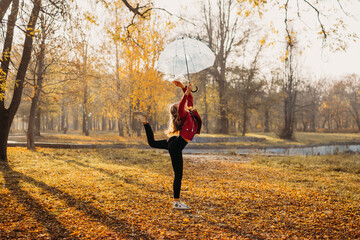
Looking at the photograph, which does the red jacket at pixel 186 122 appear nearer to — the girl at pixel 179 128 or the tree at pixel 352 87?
the girl at pixel 179 128

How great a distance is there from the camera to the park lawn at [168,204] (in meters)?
4.16

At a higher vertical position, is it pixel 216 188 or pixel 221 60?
pixel 221 60

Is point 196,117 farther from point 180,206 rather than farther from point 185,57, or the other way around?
point 180,206

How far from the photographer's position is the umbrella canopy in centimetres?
567

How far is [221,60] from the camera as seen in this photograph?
29141 mm

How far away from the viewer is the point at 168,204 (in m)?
5.59

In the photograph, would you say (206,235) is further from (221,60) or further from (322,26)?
(221,60)

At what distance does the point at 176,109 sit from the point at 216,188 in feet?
10.2

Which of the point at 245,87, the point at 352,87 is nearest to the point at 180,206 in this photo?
the point at 245,87

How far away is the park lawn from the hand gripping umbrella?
9.00 feet

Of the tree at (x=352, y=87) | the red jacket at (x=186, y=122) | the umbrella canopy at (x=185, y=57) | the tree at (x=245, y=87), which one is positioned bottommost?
the red jacket at (x=186, y=122)

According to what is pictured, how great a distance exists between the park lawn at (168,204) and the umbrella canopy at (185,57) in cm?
274

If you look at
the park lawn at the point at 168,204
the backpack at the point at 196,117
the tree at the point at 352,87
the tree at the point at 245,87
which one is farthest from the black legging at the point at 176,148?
the tree at the point at 352,87

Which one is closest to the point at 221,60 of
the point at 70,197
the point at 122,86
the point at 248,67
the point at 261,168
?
the point at 248,67
